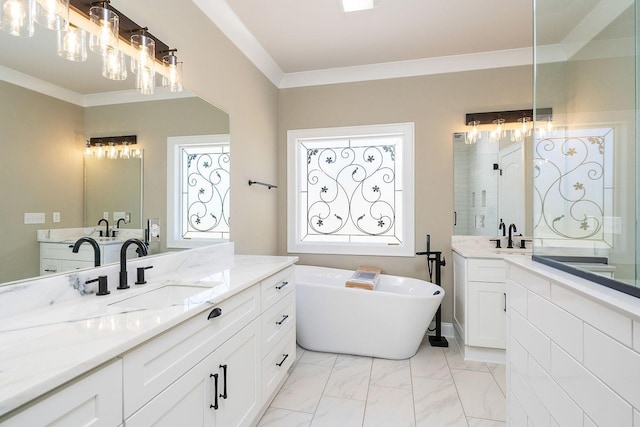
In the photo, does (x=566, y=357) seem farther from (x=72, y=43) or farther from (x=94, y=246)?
(x=72, y=43)

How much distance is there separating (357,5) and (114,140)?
186 centimetres

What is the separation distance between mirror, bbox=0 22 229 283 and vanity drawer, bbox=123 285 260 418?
2.06 feet

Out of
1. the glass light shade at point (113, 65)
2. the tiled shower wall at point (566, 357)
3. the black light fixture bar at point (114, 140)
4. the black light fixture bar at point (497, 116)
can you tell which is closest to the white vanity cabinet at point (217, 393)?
the black light fixture bar at point (114, 140)

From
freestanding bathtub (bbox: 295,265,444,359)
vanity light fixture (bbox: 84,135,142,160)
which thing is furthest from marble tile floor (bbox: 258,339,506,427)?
vanity light fixture (bbox: 84,135,142,160)

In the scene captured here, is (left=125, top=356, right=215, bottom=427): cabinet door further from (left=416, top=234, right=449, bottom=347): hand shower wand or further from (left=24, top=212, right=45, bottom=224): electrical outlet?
(left=416, top=234, right=449, bottom=347): hand shower wand

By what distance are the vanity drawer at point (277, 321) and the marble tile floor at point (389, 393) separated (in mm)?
425

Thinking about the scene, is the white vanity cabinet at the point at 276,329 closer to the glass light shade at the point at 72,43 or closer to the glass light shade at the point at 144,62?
the glass light shade at the point at 144,62

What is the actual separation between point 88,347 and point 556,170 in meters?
1.89

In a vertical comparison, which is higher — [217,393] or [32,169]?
[32,169]

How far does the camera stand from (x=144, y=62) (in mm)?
1569

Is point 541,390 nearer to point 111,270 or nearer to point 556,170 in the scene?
point 556,170

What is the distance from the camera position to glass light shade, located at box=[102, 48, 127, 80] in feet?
4.63

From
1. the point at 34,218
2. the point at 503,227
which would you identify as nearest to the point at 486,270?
the point at 503,227

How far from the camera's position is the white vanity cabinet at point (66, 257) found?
47.7 inches
